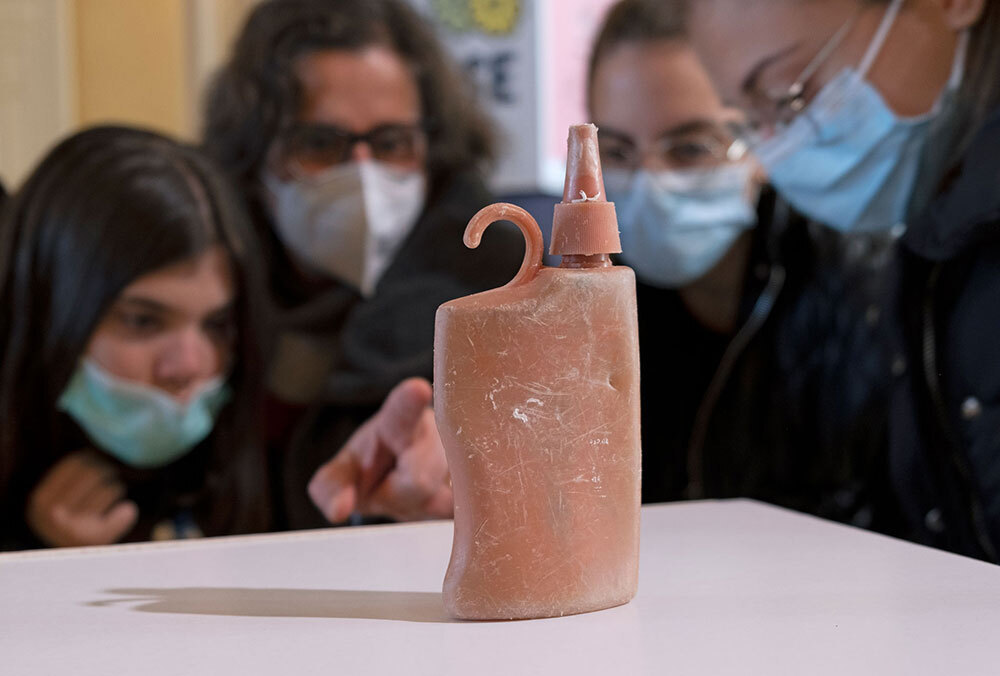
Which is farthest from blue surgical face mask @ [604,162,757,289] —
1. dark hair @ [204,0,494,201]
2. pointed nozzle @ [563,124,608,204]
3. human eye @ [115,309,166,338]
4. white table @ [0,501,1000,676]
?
pointed nozzle @ [563,124,608,204]

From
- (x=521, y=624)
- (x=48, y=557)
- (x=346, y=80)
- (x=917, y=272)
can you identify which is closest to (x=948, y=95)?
(x=917, y=272)

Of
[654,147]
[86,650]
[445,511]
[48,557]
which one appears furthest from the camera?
[654,147]

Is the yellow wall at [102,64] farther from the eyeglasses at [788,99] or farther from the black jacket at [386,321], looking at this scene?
the eyeglasses at [788,99]

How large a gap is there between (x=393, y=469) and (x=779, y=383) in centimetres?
71

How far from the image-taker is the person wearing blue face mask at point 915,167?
108 cm

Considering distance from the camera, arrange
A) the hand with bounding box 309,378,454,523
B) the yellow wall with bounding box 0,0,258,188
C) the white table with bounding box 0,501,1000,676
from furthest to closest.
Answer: the yellow wall with bounding box 0,0,258,188 → the hand with bounding box 309,378,454,523 → the white table with bounding box 0,501,1000,676

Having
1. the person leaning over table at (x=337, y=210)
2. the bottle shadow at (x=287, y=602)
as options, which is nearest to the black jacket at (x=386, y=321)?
the person leaning over table at (x=337, y=210)

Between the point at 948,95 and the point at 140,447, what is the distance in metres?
1.04

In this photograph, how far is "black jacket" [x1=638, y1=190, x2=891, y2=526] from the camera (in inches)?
53.2

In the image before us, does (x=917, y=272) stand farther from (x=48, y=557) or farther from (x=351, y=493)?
(x=48, y=557)

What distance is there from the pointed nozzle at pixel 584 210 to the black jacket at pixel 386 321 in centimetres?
81

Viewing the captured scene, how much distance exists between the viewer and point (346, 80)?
1.35m

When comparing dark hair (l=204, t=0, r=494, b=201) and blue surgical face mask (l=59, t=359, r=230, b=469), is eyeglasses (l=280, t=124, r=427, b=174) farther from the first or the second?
blue surgical face mask (l=59, t=359, r=230, b=469)

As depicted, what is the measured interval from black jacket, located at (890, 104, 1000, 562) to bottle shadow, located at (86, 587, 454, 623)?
2.42 feet
